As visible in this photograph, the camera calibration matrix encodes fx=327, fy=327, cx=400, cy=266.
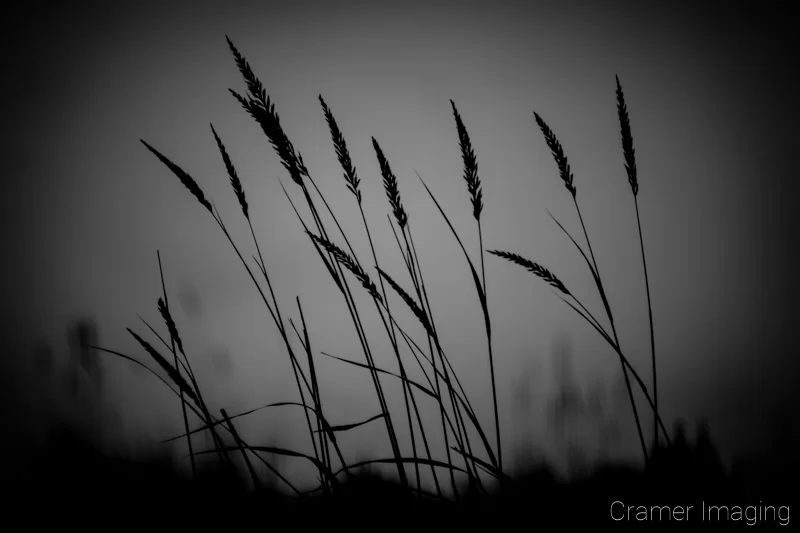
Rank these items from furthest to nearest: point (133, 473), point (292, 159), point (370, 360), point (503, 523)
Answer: point (133, 473) < point (370, 360) < point (292, 159) < point (503, 523)

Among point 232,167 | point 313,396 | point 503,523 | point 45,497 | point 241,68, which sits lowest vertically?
point 45,497

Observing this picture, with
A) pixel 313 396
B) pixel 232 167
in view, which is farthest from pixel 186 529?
pixel 232 167

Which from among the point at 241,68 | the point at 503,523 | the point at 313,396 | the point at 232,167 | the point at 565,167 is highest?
the point at 241,68

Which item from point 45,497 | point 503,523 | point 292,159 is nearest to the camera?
point 503,523

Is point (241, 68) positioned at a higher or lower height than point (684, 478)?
higher

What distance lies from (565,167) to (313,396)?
3.41 feet

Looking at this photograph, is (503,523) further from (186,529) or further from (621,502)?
(186,529)

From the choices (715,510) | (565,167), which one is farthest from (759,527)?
(565,167)

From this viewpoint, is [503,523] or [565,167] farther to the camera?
[565,167]

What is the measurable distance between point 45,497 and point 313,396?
1626 millimetres

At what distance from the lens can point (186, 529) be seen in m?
0.98

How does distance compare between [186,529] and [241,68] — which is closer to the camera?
[241,68]

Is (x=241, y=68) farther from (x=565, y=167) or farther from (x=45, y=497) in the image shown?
(x=45, y=497)

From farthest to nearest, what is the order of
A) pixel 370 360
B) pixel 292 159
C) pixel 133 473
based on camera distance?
pixel 133 473 < pixel 370 360 < pixel 292 159
